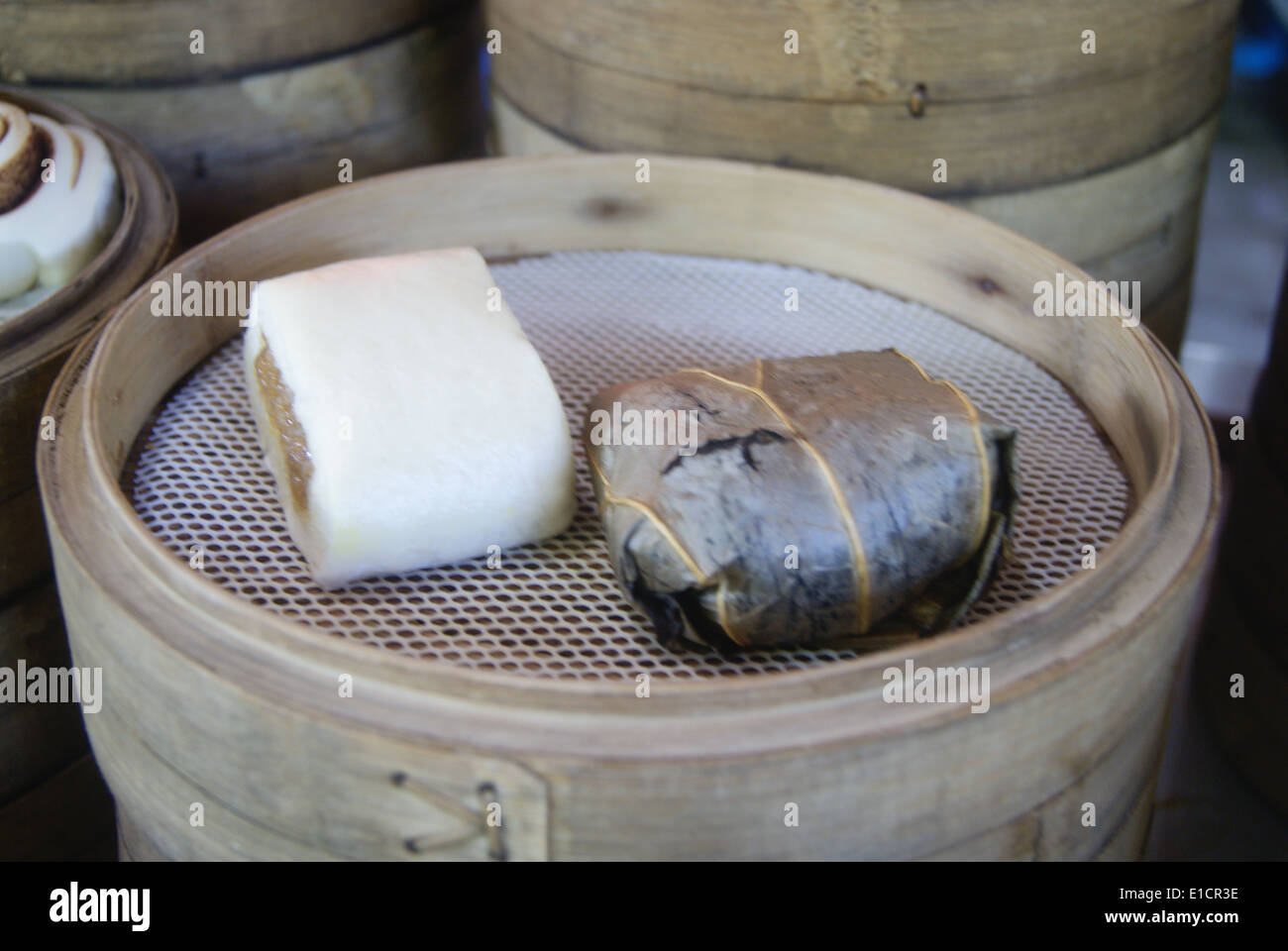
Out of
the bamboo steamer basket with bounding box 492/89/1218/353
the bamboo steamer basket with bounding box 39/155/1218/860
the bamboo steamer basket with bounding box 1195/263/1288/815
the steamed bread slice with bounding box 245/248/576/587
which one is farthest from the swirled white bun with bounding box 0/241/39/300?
the bamboo steamer basket with bounding box 1195/263/1288/815

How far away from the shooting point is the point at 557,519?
1.24 metres

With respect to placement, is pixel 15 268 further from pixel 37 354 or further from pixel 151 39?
pixel 151 39

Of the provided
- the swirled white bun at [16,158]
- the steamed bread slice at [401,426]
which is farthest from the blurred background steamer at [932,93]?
the swirled white bun at [16,158]

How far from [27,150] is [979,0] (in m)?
1.20

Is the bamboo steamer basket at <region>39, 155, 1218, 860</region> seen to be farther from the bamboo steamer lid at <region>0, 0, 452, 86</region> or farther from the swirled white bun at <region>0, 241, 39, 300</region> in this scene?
the bamboo steamer lid at <region>0, 0, 452, 86</region>

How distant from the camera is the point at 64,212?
1571mm

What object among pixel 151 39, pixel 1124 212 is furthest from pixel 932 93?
pixel 151 39

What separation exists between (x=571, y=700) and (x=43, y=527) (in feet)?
2.71

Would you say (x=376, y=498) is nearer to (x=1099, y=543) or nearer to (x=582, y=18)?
(x=1099, y=543)

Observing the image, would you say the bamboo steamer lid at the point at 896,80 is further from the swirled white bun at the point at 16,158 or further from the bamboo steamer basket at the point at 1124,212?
the swirled white bun at the point at 16,158

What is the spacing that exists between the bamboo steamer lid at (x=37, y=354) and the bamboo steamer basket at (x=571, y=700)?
0.10m

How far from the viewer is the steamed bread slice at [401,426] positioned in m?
1.15
